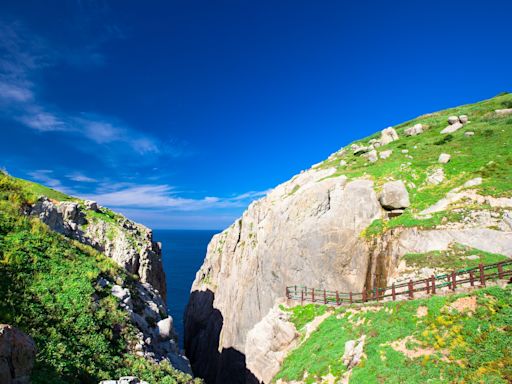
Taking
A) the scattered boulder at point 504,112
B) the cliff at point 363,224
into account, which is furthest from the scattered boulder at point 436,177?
the scattered boulder at point 504,112

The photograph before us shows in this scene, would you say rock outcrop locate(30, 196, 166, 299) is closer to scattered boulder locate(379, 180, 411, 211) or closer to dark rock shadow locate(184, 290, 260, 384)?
dark rock shadow locate(184, 290, 260, 384)

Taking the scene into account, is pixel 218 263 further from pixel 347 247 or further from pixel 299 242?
pixel 347 247

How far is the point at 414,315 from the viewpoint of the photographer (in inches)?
714

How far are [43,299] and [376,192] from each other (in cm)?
3382

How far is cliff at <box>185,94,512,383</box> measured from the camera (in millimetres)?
27398

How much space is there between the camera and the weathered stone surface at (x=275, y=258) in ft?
109

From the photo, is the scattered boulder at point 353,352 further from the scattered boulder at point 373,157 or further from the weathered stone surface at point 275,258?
the scattered boulder at point 373,157

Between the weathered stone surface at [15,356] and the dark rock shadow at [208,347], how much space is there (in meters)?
33.7

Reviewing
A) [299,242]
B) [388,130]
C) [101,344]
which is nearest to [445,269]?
[299,242]

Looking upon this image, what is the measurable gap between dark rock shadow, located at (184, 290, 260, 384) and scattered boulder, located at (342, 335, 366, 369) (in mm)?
21785

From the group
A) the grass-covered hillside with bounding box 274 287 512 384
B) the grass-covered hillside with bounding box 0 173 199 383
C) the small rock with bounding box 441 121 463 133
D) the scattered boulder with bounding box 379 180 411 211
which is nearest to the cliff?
the scattered boulder with bounding box 379 180 411 211

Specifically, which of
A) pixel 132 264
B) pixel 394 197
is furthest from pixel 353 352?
pixel 132 264

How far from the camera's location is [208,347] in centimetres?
5141

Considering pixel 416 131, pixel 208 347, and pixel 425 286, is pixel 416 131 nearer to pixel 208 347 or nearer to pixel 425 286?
pixel 425 286
